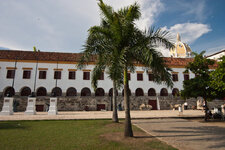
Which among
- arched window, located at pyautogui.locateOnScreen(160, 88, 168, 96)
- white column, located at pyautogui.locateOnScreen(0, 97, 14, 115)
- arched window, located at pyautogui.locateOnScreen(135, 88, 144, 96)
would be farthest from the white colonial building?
white column, located at pyautogui.locateOnScreen(0, 97, 14, 115)

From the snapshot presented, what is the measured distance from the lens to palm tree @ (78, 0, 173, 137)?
227 inches

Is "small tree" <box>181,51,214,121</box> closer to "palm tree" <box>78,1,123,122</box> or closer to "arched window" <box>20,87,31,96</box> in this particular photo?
"palm tree" <box>78,1,123,122</box>

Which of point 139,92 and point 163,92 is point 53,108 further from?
point 163,92

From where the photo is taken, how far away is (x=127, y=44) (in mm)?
6484

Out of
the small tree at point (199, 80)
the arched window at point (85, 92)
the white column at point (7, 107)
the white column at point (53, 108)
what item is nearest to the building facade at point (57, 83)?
the arched window at point (85, 92)

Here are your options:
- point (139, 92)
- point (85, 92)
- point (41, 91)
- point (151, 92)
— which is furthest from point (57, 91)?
point (151, 92)

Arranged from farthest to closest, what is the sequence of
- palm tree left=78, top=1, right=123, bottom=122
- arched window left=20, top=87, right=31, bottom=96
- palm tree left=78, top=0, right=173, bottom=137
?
arched window left=20, top=87, right=31, bottom=96, palm tree left=78, top=1, right=123, bottom=122, palm tree left=78, top=0, right=173, bottom=137

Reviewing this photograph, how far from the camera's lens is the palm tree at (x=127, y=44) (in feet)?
18.9

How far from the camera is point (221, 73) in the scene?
8328mm

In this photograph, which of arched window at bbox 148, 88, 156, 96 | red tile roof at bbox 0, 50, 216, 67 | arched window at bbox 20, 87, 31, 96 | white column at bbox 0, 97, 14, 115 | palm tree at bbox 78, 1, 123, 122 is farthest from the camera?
arched window at bbox 148, 88, 156, 96

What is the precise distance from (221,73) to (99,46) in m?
7.08

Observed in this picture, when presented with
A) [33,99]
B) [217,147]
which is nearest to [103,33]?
[217,147]

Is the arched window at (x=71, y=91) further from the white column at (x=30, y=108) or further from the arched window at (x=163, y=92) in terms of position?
the arched window at (x=163, y=92)

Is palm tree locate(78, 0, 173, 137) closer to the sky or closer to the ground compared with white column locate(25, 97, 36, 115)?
closer to the sky
